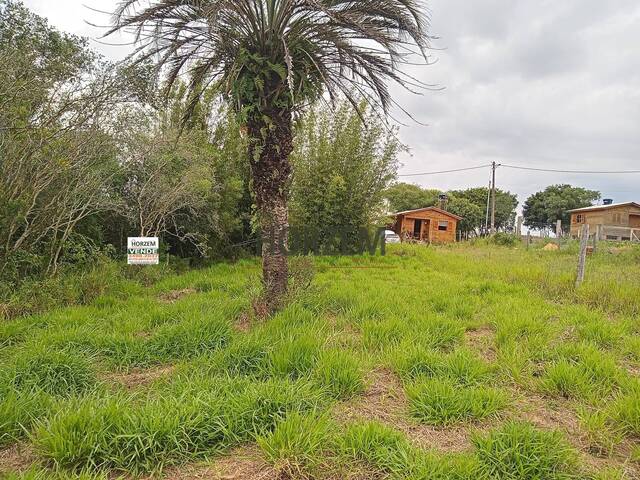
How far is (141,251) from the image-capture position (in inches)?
213

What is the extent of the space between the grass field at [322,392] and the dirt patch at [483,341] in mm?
26

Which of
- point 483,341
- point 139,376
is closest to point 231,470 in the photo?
point 139,376

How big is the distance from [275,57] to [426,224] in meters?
22.8

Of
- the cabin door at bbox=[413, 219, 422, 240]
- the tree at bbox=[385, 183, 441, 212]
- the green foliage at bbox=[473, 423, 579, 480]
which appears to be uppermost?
the tree at bbox=[385, 183, 441, 212]

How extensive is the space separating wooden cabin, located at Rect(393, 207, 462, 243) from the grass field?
68.0 ft

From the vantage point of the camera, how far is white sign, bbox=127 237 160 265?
537 centimetres

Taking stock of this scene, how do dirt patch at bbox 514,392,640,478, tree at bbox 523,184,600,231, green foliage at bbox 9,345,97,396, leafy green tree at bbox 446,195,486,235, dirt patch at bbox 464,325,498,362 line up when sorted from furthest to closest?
tree at bbox 523,184,600,231
leafy green tree at bbox 446,195,486,235
dirt patch at bbox 464,325,498,362
green foliage at bbox 9,345,97,396
dirt patch at bbox 514,392,640,478

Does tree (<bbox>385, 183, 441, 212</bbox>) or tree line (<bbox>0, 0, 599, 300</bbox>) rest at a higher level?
tree (<bbox>385, 183, 441, 212</bbox>)

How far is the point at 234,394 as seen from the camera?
7.54ft

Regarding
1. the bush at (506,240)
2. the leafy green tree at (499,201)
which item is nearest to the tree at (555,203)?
the leafy green tree at (499,201)

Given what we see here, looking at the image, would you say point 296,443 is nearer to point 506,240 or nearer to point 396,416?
point 396,416

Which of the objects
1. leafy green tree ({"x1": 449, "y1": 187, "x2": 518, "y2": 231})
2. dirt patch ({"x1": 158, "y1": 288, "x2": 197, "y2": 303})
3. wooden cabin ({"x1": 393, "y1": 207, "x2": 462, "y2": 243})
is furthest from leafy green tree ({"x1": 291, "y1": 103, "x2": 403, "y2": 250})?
leafy green tree ({"x1": 449, "y1": 187, "x2": 518, "y2": 231})

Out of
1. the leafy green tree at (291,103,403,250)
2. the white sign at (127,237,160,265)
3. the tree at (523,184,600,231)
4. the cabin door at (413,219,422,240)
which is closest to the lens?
the white sign at (127,237,160,265)

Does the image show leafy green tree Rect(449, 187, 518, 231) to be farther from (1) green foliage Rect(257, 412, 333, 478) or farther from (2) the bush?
(1) green foliage Rect(257, 412, 333, 478)
